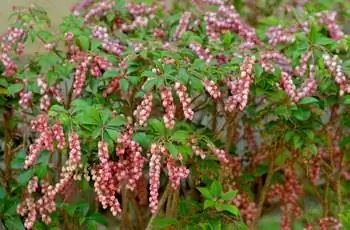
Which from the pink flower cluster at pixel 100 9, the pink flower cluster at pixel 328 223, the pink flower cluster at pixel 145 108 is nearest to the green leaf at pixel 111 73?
the pink flower cluster at pixel 145 108

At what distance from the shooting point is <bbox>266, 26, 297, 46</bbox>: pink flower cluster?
307cm

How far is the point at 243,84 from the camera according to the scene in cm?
261

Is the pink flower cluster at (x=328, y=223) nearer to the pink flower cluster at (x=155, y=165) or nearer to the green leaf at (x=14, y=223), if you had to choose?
the pink flower cluster at (x=155, y=165)

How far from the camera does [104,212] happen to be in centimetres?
361

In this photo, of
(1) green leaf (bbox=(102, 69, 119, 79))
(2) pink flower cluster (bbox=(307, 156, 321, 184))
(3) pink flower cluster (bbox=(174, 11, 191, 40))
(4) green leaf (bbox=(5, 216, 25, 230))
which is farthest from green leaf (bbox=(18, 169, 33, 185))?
(2) pink flower cluster (bbox=(307, 156, 321, 184))

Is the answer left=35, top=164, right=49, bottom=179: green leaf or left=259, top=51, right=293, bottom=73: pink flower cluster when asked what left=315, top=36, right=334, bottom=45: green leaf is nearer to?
left=259, top=51, right=293, bottom=73: pink flower cluster

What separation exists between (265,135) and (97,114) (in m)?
1.03

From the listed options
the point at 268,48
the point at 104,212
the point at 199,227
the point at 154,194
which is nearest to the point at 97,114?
the point at 154,194

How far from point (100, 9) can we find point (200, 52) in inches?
22.4

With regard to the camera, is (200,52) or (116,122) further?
(200,52)

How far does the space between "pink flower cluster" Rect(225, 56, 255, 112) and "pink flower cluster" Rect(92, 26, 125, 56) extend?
467mm

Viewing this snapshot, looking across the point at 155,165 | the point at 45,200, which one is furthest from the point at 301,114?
the point at 45,200

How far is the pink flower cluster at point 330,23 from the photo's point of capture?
318 centimetres

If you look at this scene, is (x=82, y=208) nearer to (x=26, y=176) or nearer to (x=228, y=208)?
(x=26, y=176)
